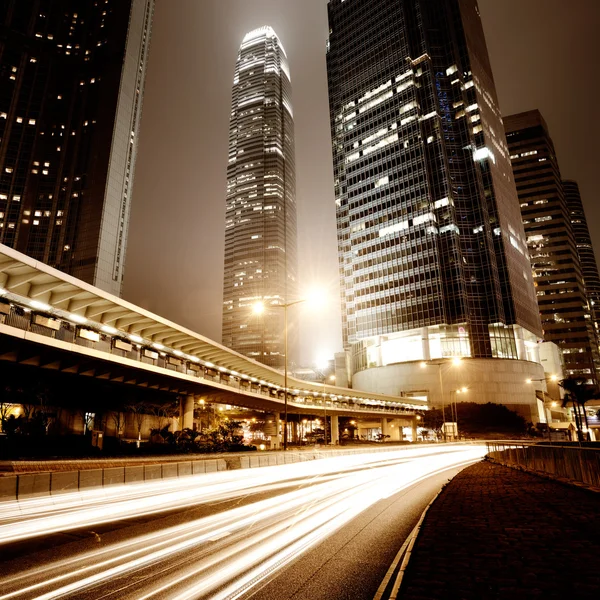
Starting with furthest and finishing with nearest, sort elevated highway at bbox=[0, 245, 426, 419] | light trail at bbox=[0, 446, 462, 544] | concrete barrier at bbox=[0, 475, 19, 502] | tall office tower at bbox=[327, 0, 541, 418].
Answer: tall office tower at bbox=[327, 0, 541, 418] → elevated highway at bbox=[0, 245, 426, 419] → concrete barrier at bbox=[0, 475, 19, 502] → light trail at bbox=[0, 446, 462, 544]

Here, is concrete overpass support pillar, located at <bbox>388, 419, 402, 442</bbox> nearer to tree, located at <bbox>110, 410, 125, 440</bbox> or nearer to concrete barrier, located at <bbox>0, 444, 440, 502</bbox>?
tree, located at <bbox>110, 410, 125, 440</bbox>

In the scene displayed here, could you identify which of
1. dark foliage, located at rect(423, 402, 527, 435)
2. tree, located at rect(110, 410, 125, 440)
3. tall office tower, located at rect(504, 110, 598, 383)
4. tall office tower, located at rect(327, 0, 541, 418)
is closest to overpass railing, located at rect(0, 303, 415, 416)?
tree, located at rect(110, 410, 125, 440)

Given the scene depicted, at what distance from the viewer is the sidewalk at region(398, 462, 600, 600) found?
414 cm

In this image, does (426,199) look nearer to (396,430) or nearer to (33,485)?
(396,430)

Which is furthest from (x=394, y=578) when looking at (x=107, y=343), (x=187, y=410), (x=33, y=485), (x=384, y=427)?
(x=384, y=427)

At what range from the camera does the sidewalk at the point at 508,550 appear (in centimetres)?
414

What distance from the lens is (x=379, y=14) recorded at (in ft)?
485

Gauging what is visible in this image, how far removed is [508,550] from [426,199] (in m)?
122

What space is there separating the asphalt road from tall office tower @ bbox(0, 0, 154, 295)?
10960cm

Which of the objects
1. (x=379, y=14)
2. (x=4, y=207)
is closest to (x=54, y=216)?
(x=4, y=207)

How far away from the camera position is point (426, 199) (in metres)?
118

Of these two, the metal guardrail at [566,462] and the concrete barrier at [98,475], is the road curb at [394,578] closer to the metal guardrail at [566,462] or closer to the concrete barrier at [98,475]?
the metal guardrail at [566,462]

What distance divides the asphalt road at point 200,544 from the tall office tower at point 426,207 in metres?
102

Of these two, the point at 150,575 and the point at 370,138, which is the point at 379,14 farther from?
the point at 150,575
